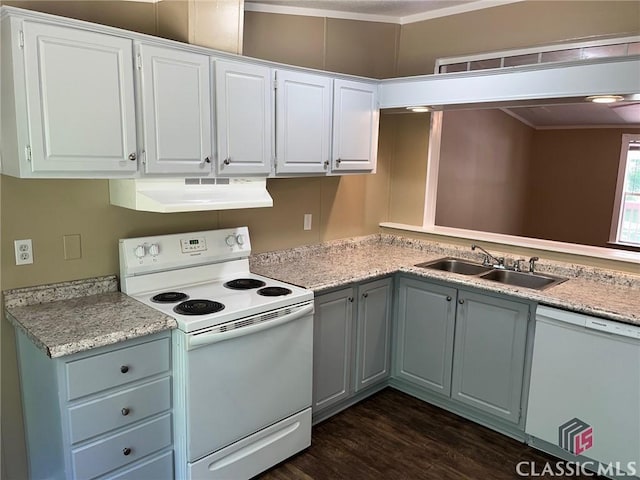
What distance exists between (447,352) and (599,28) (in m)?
2.12

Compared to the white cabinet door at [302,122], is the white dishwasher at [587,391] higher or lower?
lower

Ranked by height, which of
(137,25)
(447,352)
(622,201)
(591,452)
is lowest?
(591,452)

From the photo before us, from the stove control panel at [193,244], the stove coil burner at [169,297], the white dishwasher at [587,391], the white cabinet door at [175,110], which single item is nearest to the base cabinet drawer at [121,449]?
the stove coil burner at [169,297]

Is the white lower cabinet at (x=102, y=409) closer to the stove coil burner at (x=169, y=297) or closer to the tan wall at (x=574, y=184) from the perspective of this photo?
the stove coil burner at (x=169, y=297)

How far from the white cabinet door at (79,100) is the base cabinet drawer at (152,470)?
128 centimetres

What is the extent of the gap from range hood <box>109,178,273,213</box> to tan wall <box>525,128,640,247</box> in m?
5.78

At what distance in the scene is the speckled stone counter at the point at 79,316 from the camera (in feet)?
6.03

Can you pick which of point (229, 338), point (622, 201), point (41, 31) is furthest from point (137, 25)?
point (622, 201)

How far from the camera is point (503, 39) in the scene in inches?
124

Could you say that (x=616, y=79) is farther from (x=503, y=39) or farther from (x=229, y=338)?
(x=229, y=338)

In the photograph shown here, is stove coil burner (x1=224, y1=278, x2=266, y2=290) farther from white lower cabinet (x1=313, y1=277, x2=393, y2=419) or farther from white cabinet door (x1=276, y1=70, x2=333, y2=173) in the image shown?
white cabinet door (x1=276, y1=70, x2=333, y2=173)

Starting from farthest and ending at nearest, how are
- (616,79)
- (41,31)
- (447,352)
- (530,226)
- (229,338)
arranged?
(530,226), (447,352), (616,79), (229,338), (41,31)

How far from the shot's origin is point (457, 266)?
3410mm

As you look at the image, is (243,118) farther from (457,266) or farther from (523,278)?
(523,278)
